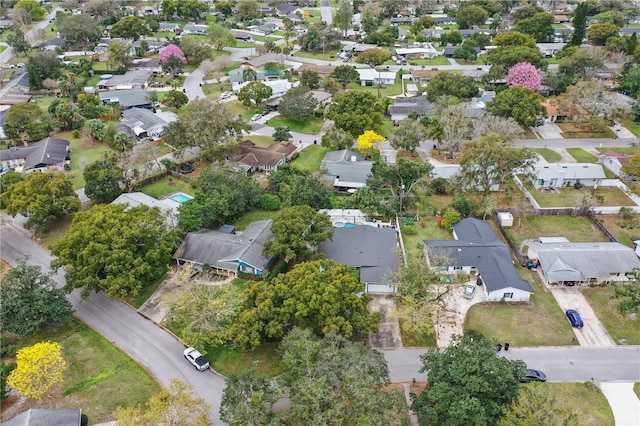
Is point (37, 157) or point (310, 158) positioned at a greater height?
point (37, 157)

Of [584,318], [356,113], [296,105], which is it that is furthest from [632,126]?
[296,105]

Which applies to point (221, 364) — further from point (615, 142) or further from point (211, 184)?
point (615, 142)

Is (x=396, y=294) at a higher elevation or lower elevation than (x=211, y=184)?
lower

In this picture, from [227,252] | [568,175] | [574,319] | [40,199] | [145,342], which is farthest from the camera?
[568,175]

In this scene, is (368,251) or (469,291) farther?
(368,251)

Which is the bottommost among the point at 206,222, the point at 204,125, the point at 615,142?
→ the point at 615,142

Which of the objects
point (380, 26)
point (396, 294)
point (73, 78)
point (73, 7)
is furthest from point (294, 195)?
point (73, 7)

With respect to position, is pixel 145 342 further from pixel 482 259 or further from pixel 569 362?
pixel 569 362
